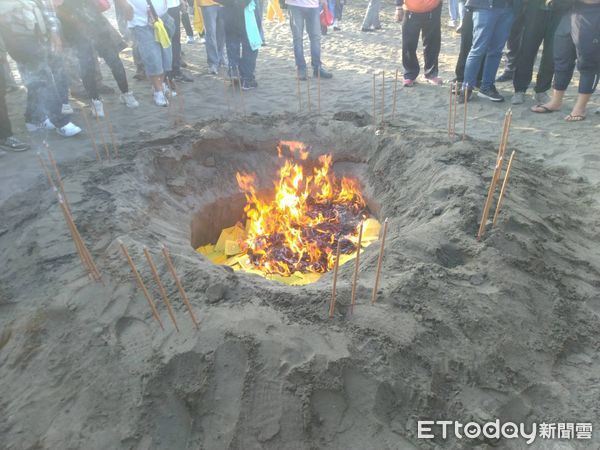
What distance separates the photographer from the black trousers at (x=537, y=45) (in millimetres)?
5172

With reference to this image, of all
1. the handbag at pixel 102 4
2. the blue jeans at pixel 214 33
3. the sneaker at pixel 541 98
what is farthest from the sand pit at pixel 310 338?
the blue jeans at pixel 214 33

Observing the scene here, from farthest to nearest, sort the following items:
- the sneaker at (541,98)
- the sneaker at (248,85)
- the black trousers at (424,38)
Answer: the sneaker at (248,85), the black trousers at (424,38), the sneaker at (541,98)

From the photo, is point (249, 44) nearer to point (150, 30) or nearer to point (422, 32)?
point (150, 30)

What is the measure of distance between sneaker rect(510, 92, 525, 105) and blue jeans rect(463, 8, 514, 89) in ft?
1.16

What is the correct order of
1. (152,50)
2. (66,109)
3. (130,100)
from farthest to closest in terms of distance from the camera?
(130,100) → (66,109) → (152,50)

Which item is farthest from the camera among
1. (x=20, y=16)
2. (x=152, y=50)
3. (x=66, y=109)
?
(x=66, y=109)

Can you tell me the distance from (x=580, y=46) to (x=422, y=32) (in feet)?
7.04

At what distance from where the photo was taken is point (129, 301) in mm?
2496

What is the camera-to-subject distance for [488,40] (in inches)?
202

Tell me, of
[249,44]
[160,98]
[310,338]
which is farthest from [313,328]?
[249,44]

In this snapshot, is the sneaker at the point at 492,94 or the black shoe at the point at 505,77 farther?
the black shoe at the point at 505,77

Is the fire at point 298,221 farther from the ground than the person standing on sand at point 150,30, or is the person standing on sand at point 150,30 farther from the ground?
the person standing on sand at point 150,30

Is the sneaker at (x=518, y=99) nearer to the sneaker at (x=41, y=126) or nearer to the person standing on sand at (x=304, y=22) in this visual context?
the person standing on sand at (x=304, y=22)

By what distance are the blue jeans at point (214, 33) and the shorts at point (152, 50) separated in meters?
1.19
